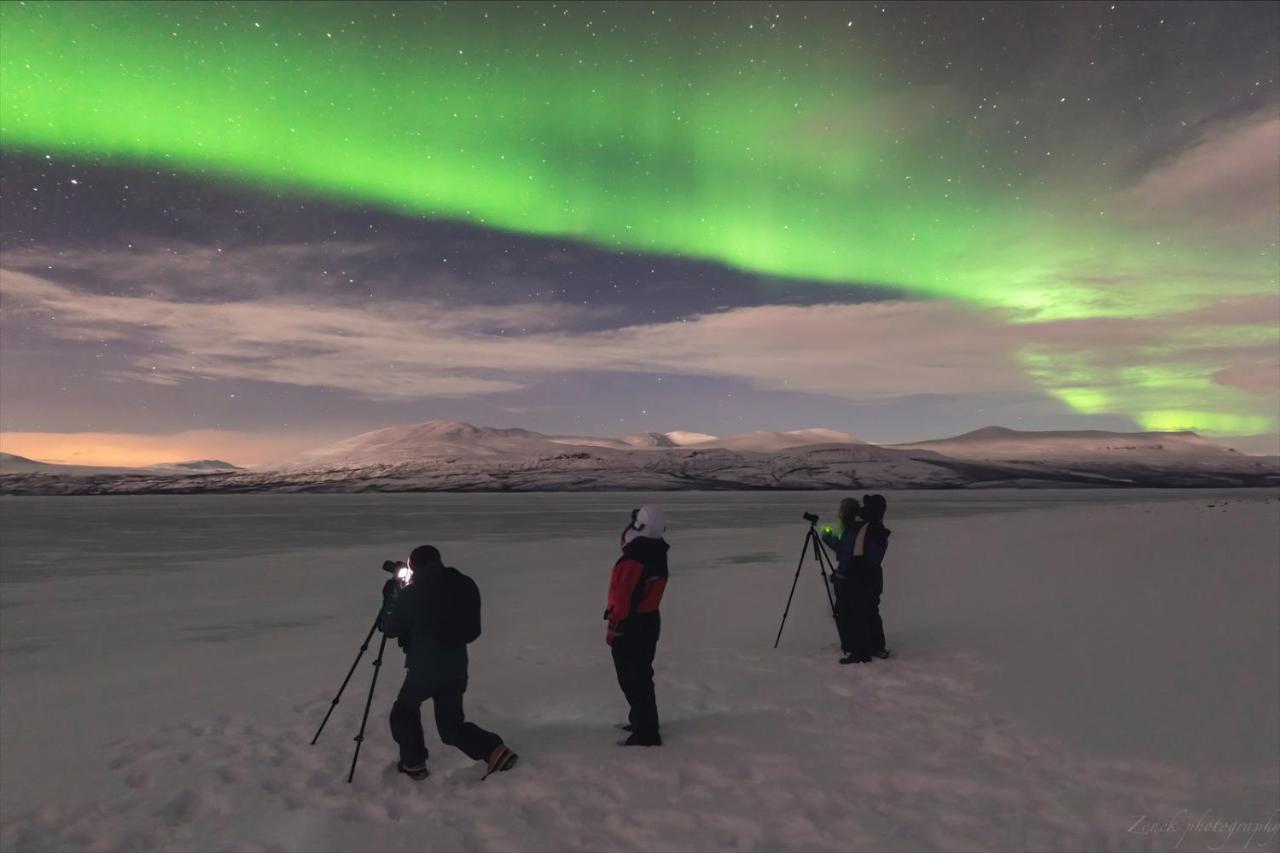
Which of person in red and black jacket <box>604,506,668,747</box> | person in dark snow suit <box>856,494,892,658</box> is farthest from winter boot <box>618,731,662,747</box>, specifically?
person in dark snow suit <box>856,494,892,658</box>

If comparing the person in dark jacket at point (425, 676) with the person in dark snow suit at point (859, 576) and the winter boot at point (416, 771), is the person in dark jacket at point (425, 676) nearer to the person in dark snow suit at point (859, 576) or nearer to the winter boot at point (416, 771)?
the winter boot at point (416, 771)

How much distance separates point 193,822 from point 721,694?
17.0 ft

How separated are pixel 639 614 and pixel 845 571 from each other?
399cm

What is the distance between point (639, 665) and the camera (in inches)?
265

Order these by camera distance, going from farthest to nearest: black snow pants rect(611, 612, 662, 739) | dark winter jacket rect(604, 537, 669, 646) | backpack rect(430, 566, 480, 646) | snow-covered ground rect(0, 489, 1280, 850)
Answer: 1. black snow pants rect(611, 612, 662, 739)
2. dark winter jacket rect(604, 537, 669, 646)
3. backpack rect(430, 566, 480, 646)
4. snow-covered ground rect(0, 489, 1280, 850)

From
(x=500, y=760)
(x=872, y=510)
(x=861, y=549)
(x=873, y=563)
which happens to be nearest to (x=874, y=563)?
(x=873, y=563)

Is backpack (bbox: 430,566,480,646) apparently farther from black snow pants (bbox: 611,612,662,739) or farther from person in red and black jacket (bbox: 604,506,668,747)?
black snow pants (bbox: 611,612,662,739)

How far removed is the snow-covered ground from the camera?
5.25m

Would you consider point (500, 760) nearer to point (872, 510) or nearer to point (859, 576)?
point (859, 576)

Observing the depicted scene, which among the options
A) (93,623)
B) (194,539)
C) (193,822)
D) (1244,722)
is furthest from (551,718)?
(194,539)

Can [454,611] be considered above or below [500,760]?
above

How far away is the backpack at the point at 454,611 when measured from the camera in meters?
5.93

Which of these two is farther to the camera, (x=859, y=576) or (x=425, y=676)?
(x=859, y=576)

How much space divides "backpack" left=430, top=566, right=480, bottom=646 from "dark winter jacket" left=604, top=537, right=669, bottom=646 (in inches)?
48.1
